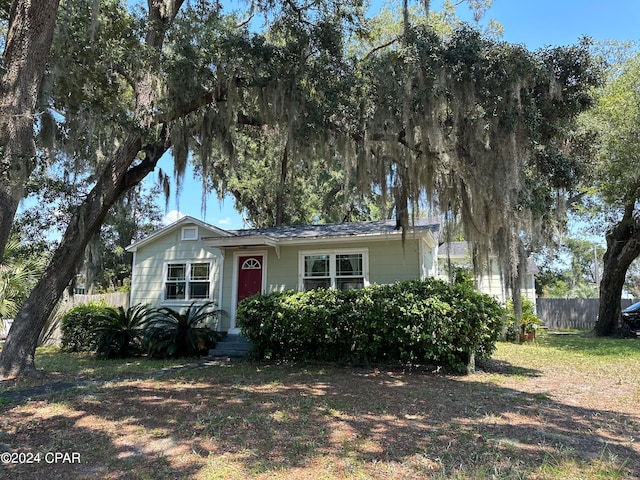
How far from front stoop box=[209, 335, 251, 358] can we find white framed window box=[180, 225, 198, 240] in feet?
9.88

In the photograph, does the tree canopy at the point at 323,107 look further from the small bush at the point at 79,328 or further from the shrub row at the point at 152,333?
the small bush at the point at 79,328

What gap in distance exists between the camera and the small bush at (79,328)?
10.8m

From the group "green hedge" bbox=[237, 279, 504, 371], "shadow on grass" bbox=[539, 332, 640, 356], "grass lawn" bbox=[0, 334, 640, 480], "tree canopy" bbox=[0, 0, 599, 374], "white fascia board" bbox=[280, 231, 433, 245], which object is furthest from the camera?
"shadow on grass" bbox=[539, 332, 640, 356]

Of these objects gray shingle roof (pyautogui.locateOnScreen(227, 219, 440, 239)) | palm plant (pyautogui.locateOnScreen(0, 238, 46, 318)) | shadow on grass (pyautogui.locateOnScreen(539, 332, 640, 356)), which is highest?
gray shingle roof (pyautogui.locateOnScreen(227, 219, 440, 239))

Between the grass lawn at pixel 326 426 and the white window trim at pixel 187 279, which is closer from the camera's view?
the grass lawn at pixel 326 426

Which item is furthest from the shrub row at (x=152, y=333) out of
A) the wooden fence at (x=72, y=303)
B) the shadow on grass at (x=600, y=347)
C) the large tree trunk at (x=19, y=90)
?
the shadow on grass at (x=600, y=347)

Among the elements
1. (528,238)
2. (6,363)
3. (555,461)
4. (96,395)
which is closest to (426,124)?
(528,238)

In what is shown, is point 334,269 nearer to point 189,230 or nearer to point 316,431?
point 189,230

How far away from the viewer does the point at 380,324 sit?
7543mm

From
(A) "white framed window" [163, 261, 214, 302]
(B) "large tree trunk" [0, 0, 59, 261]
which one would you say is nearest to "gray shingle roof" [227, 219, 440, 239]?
(A) "white framed window" [163, 261, 214, 302]

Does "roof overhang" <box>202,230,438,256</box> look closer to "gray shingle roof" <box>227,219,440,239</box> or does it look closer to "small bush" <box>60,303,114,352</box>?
"gray shingle roof" <box>227,219,440,239</box>

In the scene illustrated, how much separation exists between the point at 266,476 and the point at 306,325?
4.98 m

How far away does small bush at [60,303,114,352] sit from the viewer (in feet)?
35.5

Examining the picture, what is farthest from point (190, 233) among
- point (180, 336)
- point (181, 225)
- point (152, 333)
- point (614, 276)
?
point (614, 276)
